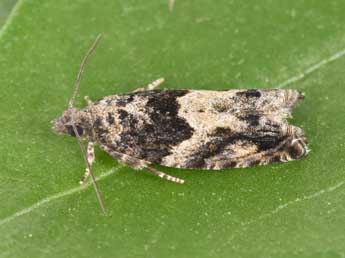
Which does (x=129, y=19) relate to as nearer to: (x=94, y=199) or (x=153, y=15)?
(x=153, y=15)

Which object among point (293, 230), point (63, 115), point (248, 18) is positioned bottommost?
point (293, 230)

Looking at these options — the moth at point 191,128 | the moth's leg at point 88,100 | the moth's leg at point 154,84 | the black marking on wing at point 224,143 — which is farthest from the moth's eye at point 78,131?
the black marking on wing at point 224,143

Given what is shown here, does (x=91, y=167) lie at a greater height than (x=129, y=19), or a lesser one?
lesser

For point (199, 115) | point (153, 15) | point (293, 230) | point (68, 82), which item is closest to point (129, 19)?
point (153, 15)

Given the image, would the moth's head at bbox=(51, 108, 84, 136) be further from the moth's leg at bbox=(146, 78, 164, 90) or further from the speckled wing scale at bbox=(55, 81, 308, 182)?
the moth's leg at bbox=(146, 78, 164, 90)

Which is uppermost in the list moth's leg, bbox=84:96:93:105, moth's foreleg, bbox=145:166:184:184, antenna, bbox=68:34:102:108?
antenna, bbox=68:34:102:108

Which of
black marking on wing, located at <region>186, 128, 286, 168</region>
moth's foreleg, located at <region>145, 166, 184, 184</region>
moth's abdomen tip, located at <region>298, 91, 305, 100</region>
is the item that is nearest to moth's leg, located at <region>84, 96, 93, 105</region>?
moth's foreleg, located at <region>145, 166, 184, 184</region>

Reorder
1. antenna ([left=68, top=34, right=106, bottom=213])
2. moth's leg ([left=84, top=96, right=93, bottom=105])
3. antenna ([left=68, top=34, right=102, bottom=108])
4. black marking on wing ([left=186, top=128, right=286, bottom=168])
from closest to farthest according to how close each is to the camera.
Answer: antenna ([left=68, top=34, right=106, bottom=213]), black marking on wing ([left=186, top=128, right=286, bottom=168]), antenna ([left=68, top=34, right=102, bottom=108]), moth's leg ([left=84, top=96, right=93, bottom=105])

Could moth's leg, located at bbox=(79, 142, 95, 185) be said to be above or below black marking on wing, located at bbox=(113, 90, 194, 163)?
below
